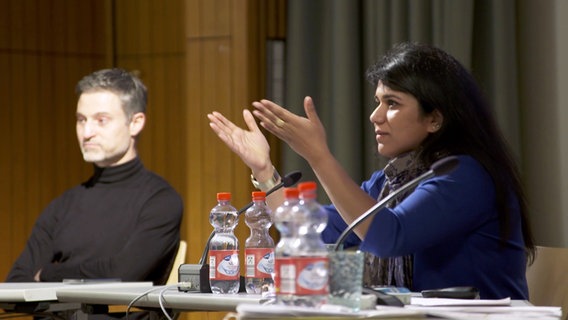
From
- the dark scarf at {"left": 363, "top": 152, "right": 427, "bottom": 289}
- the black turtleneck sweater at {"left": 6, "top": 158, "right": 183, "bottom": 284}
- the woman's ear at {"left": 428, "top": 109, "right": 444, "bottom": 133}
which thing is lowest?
the black turtleneck sweater at {"left": 6, "top": 158, "right": 183, "bottom": 284}

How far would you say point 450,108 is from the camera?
118 inches

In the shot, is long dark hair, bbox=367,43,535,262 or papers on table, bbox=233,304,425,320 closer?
papers on table, bbox=233,304,425,320

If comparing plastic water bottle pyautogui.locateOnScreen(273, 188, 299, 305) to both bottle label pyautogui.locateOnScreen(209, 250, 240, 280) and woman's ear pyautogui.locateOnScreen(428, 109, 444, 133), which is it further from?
woman's ear pyautogui.locateOnScreen(428, 109, 444, 133)

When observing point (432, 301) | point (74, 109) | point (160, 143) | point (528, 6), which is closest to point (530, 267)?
point (432, 301)

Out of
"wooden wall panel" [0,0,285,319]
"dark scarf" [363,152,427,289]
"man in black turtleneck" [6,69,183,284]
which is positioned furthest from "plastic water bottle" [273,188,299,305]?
"wooden wall panel" [0,0,285,319]

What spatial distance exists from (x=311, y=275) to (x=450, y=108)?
1.20 meters

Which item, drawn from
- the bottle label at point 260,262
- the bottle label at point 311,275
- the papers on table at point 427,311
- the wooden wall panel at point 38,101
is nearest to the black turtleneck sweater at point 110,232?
the bottle label at point 260,262

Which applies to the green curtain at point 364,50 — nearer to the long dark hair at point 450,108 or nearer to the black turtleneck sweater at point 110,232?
the black turtleneck sweater at point 110,232

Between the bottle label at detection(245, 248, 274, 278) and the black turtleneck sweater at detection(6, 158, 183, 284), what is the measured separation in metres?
1.49

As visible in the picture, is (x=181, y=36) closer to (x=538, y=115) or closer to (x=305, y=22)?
(x=305, y=22)

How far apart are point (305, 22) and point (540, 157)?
1455 millimetres

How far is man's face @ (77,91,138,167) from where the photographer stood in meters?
4.62

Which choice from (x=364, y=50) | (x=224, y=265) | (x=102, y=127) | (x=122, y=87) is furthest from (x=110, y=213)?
(x=224, y=265)

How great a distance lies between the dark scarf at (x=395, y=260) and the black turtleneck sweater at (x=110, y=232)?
1.33 metres
